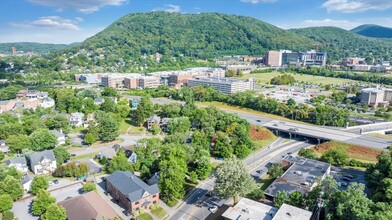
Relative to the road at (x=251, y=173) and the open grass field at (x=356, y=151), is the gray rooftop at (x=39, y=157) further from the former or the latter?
the open grass field at (x=356, y=151)

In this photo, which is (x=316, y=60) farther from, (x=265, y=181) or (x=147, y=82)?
(x=265, y=181)

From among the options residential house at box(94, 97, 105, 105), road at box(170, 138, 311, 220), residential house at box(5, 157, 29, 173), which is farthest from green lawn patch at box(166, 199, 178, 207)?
residential house at box(94, 97, 105, 105)

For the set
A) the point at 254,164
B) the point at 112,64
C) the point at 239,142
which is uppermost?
the point at 112,64

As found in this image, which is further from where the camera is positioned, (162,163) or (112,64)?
(112,64)

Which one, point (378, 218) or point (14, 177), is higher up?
point (378, 218)

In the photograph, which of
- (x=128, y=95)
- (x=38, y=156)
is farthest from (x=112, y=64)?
(x=38, y=156)

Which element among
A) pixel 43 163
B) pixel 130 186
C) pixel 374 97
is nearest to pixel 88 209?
pixel 130 186

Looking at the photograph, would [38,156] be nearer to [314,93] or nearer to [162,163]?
[162,163]
